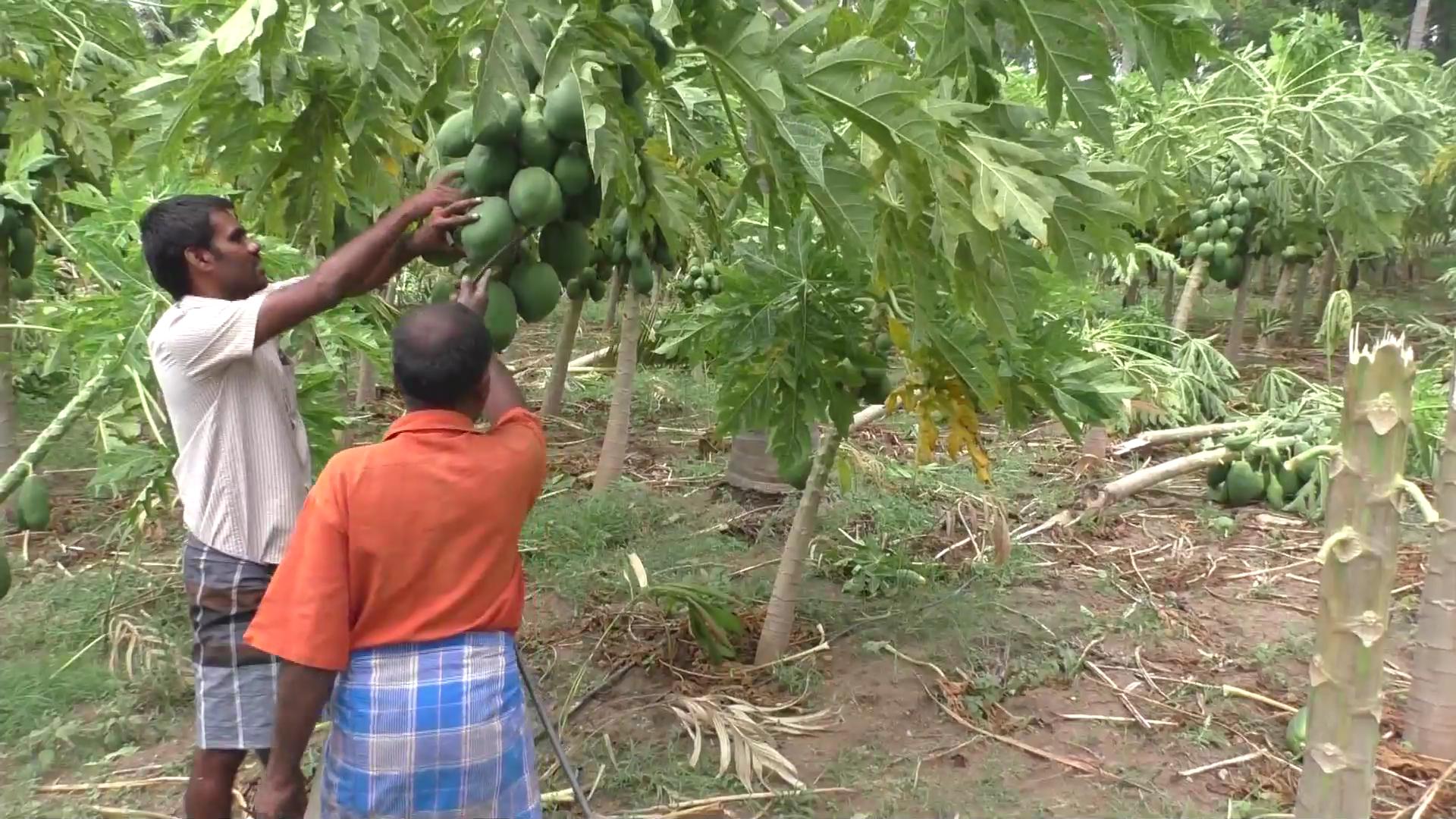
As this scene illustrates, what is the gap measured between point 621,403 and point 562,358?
89 centimetres

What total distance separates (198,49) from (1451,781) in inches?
140

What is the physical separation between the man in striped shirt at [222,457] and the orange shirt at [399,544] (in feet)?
1.42

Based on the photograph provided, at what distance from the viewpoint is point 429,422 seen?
5.73 feet

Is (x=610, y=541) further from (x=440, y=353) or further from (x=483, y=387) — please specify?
(x=440, y=353)

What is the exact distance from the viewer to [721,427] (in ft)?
10.7

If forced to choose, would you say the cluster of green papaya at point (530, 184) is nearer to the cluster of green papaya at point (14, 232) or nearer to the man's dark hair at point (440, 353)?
the man's dark hair at point (440, 353)

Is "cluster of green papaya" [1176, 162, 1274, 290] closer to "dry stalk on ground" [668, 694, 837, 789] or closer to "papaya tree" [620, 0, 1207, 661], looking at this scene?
"dry stalk on ground" [668, 694, 837, 789]

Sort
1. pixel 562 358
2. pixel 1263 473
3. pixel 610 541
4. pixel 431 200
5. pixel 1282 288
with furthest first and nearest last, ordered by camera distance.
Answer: pixel 1282 288
pixel 562 358
pixel 1263 473
pixel 610 541
pixel 431 200

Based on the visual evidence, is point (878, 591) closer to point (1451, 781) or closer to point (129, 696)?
point (1451, 781)

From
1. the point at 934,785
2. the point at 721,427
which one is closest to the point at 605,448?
the point at 721,427

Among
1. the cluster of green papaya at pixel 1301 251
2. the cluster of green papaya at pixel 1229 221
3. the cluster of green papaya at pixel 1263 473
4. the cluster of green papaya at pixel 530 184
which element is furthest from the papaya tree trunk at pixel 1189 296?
the cluster of green papaya at pixel 530 184

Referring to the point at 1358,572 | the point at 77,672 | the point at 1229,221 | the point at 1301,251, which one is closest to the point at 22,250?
the point at 77,672

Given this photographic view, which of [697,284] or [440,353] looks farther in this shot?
[697,284]

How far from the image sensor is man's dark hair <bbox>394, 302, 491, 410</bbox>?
1.64 metres
